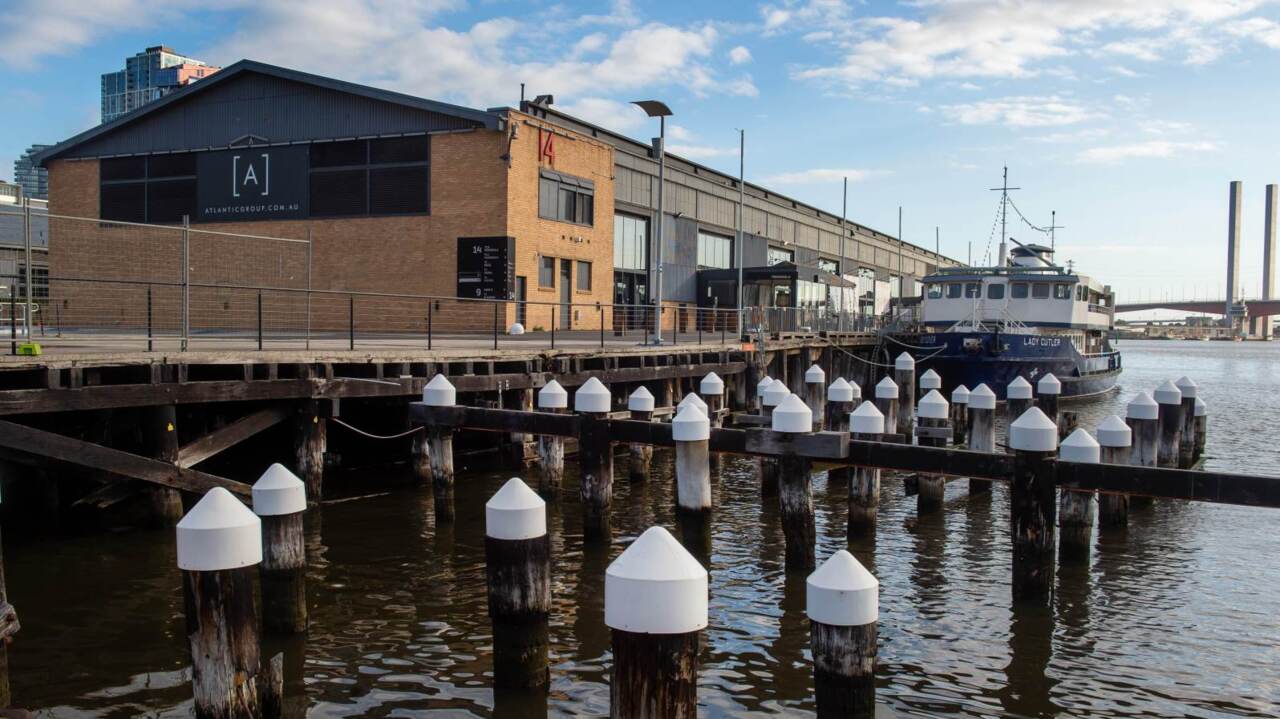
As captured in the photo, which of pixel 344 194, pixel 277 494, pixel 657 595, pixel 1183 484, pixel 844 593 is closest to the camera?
pixel 657 595

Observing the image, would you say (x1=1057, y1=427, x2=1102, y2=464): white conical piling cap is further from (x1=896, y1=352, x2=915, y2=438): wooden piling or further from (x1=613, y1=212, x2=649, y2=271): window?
(x1=613, y1=212, x2=649, y2=271): window

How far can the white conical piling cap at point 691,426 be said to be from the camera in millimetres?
10273

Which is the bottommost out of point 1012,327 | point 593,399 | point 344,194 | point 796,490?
point 796,490

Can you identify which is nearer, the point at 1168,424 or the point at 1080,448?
the point at 1080,448

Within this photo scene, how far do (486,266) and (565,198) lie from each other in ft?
15.5

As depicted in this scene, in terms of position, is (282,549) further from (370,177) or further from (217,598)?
(370,177)

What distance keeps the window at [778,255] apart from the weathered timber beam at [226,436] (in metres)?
43.2

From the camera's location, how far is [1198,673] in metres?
8.17

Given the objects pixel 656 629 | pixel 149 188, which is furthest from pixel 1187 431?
pixel 149 188

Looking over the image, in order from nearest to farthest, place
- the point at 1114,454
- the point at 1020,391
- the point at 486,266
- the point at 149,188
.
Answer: the point at 1114,454
the point at 1020,391
the point at 486,266
the point at 149,188

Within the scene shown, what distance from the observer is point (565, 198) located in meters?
33.3

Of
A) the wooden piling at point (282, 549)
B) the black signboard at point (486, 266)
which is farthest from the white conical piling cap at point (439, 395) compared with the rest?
the black signboard at point (486, 266)

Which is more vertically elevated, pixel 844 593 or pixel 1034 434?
pixel 1034 434

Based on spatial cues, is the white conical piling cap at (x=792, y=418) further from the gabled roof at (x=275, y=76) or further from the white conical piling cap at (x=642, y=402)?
the gabled roof at (x=275, y=76)
